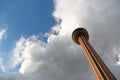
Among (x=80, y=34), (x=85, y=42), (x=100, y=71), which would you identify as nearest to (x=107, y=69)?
(x=100, y=71)

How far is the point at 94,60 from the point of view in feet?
176

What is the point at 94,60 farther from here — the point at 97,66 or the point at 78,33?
the point at 78,33

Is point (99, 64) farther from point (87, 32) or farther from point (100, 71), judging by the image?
point (87, 32)

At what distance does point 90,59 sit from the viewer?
55.6 metres

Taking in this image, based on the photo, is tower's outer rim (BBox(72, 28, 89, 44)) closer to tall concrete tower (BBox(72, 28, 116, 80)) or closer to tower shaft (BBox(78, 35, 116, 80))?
tall concrete tower (BBox(72, 28, 116, 80))

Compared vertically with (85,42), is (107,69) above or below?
below

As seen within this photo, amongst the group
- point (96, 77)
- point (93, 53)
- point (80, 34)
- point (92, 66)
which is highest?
point (80, 34)

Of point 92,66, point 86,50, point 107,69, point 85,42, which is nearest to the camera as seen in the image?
point 107,69

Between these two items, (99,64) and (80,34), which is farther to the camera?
(80,34)

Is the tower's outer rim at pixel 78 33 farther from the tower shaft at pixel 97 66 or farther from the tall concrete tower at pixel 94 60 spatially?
the tower shaft at pixel 97 66

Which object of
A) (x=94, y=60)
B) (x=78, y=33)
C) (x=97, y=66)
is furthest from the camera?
(x=78, y=33)

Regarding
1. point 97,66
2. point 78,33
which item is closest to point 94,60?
point 97,66

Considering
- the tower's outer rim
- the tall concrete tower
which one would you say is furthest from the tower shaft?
the tower's outer rim

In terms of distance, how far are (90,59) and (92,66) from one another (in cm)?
281
